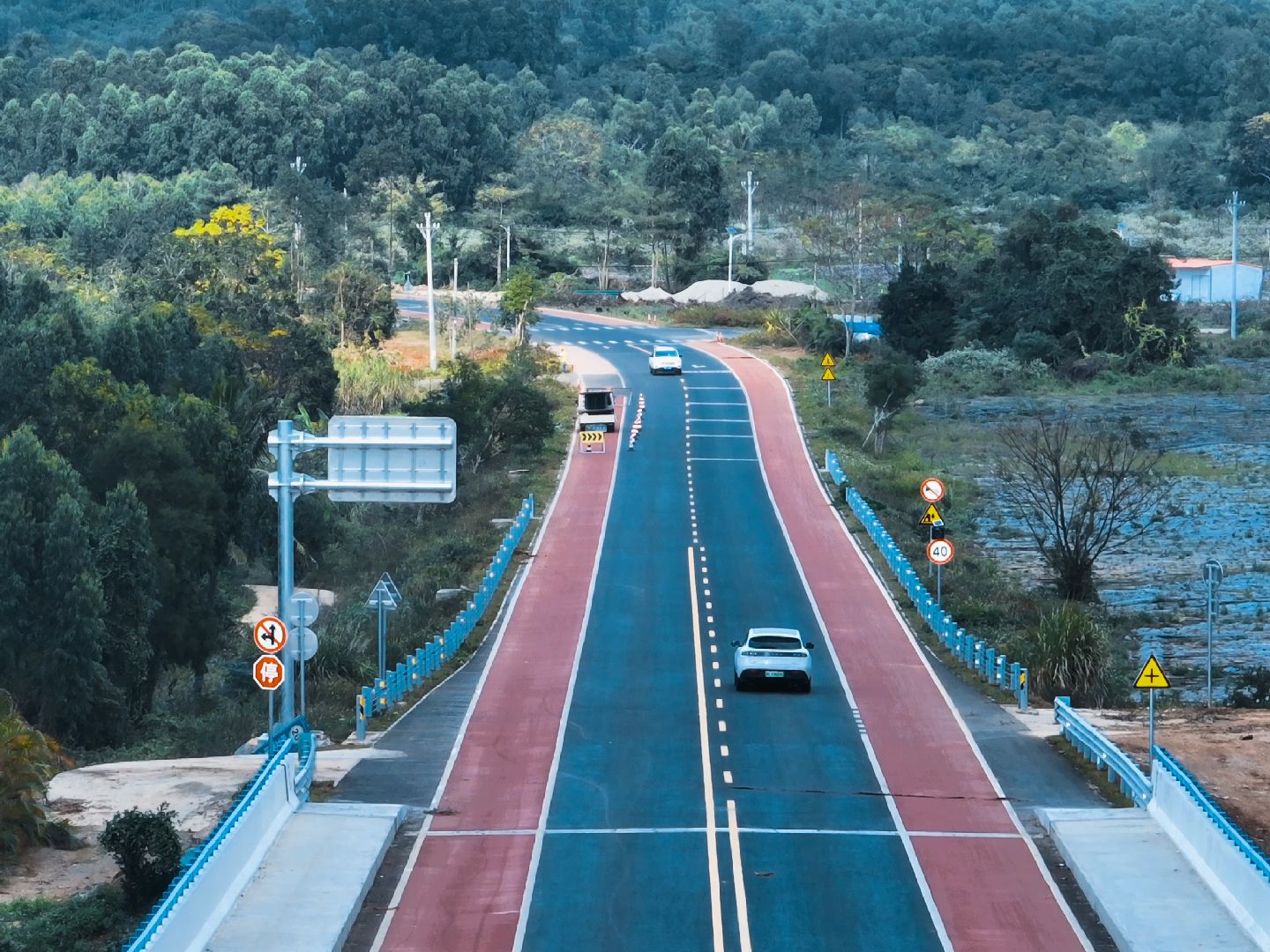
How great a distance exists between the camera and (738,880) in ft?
76.4

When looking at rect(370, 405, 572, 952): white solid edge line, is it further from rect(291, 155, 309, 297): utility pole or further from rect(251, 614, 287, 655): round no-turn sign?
rect(291, 155, 309, 297): utility pole

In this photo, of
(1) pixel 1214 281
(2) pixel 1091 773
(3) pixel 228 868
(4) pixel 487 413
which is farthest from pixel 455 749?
(1) pixel 1214 281

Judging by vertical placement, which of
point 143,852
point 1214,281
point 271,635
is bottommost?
point 143,852

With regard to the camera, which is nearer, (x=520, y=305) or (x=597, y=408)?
(x=597, y=408)

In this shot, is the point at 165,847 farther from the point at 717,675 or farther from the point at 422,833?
the point at 717,675

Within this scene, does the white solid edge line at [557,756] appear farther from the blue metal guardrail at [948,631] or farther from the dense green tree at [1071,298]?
the dense green tree at [1071,298]

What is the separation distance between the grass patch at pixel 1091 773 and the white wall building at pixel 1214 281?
305 ft

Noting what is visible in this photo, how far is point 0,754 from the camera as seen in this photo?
24000mm

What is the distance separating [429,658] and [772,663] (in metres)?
6.91

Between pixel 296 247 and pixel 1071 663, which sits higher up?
pixel 296 247

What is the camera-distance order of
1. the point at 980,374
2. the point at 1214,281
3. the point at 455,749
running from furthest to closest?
the point at 1214,281, the point at 980,374, the point at 455,749

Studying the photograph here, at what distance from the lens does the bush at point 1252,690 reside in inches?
1439

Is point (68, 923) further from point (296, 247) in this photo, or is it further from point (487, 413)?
point (296, 247)

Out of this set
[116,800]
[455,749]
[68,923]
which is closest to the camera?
[68,923]
